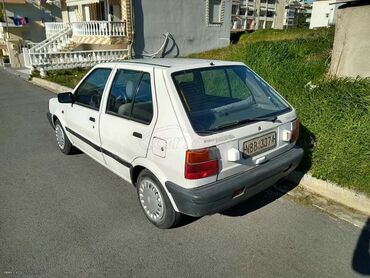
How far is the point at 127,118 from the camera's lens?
2951 mm

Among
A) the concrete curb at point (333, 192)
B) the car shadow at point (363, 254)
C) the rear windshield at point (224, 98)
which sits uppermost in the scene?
the rear windshield at point (224, 98)

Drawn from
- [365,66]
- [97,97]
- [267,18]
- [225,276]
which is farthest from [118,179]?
[267,18]

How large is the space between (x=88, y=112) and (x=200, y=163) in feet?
6.30

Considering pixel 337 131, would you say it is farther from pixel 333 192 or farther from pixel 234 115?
pixel 234 115

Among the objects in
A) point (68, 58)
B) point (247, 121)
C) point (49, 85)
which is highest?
point (247, 121)

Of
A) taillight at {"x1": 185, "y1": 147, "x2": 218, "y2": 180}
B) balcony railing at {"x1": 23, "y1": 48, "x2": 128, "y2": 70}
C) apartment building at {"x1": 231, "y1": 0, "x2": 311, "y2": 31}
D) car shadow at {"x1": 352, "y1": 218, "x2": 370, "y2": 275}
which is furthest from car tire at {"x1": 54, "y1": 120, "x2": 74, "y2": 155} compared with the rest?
apartment building at {"x1": 231, "y1": 0, "x2": 311, "y2": 31}

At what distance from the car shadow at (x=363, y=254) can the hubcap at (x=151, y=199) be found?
1.78 meters

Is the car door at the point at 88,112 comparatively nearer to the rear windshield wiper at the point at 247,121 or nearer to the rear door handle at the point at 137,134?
the rear door handle at the point at 137,134

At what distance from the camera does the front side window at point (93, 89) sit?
11.5 feet

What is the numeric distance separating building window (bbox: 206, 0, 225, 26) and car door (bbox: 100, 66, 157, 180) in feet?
52.6

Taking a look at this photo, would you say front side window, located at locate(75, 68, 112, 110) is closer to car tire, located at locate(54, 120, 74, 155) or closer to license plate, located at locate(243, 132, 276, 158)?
car tire, located at locate(54, 120, 74, 155)

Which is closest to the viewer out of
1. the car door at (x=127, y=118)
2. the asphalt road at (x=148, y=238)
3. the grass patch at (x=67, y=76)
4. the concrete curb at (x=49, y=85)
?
the asphalt road at (x=148, y=238)

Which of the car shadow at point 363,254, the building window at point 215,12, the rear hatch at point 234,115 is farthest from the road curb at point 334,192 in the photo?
the building window at point 215,12

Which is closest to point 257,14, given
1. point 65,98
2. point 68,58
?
point 68,58
